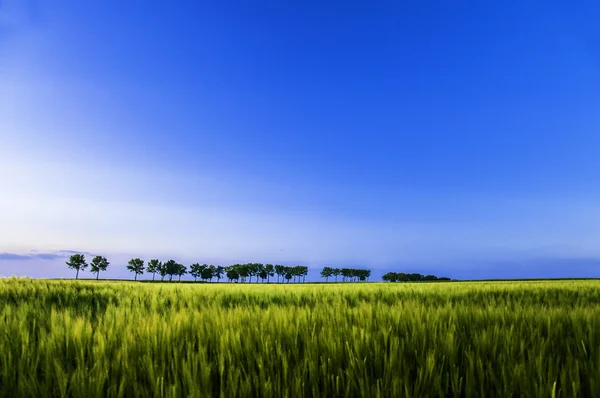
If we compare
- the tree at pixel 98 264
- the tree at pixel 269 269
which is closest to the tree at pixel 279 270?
the tree at pixel 269 269

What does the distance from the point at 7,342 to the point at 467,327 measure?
3562 mm

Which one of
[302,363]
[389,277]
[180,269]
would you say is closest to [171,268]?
[180,269]

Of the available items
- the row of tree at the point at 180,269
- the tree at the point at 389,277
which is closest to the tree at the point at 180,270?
the row of tree at the point at 180,269

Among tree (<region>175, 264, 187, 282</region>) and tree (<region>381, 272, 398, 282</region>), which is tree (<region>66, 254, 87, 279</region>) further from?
tree (<region>381, 272, 398, 282</region>)

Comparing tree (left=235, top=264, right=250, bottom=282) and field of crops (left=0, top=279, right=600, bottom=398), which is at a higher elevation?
field of crops (left=0, top=279, right=600, bottom=398)

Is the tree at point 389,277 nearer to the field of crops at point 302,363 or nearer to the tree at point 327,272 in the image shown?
the tree at point 327,272

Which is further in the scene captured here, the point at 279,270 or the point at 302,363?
the point at 279,270

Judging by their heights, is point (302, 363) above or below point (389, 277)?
above

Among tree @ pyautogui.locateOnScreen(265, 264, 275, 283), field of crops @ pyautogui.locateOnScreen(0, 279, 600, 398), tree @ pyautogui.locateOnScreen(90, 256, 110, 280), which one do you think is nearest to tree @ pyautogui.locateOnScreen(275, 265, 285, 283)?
tree @ pyautogui.locateOnScreen(265, 264, 275, 283)

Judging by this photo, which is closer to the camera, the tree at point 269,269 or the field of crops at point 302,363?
the field of crops at point 302,363

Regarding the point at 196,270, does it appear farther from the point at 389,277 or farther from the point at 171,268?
the point at 389,277

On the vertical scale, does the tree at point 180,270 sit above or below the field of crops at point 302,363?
below

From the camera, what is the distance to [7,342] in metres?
2.36

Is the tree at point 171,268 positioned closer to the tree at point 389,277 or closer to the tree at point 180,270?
the tree at point 180,270
